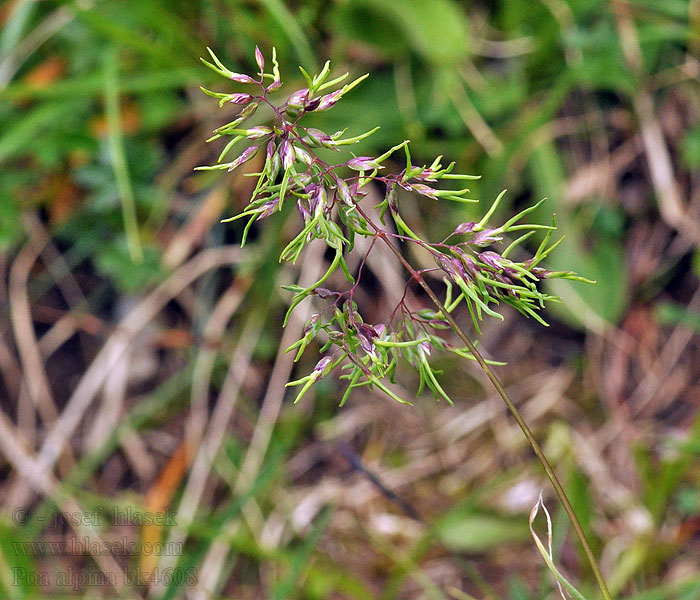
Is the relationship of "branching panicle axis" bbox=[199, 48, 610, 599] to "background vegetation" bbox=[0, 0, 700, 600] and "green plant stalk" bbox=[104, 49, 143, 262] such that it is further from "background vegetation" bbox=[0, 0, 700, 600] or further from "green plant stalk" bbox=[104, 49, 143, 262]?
"background vegetation" bbox=[0, 0, 700, 600]

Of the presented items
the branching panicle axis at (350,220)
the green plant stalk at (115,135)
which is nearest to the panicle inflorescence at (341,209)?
the branching panicle axis at (350,220)

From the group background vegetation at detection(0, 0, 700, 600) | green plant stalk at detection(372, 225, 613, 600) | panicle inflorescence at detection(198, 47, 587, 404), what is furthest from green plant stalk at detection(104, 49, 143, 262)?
green plant stalk at detection(372, 225, 613, 600)

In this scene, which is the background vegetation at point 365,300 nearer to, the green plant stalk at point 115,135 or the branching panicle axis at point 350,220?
the green plant stalk at point 115,135

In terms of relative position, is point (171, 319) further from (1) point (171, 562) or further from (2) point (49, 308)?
(1) point (171, 562)

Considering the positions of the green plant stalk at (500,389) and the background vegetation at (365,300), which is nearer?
the green plant stalk at (500,389)

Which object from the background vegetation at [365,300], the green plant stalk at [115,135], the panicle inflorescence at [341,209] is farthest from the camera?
the background vegetation at [365,300]

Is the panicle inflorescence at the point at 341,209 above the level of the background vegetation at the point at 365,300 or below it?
above

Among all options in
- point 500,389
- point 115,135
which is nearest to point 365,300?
point 115,135

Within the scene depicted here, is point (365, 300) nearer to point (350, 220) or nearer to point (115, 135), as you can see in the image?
point (115, 135)

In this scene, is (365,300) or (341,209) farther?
(365,300)
